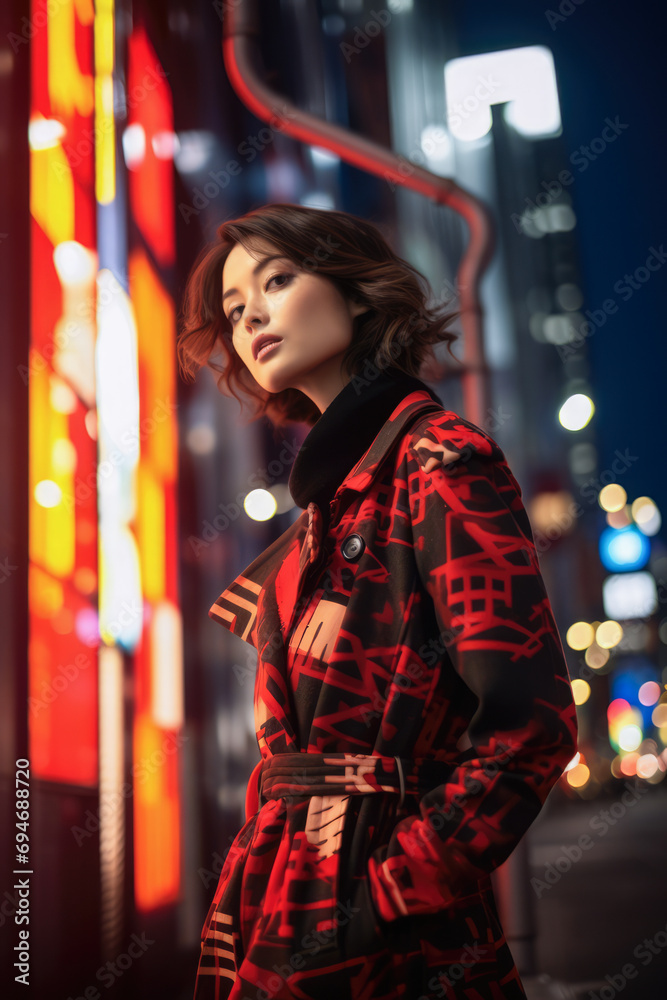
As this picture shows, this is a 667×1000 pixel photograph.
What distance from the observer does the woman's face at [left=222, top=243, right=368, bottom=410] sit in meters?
1.21

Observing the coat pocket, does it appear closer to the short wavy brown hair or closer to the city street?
the short wavy brown hair

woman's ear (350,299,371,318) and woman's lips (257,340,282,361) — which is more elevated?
woman's ear (350,299,371,318)

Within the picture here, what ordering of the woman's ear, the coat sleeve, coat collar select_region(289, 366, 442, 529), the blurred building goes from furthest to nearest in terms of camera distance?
the blurred building < the woman's ear < coat collar select_region(289, 366, 442, 529) < the coat sleeve

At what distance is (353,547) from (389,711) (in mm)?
222

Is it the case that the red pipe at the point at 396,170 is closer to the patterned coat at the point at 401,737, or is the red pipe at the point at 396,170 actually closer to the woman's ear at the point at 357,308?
the woman's ear at the point at 357,308

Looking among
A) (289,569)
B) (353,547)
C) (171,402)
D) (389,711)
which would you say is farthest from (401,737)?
(171,402)

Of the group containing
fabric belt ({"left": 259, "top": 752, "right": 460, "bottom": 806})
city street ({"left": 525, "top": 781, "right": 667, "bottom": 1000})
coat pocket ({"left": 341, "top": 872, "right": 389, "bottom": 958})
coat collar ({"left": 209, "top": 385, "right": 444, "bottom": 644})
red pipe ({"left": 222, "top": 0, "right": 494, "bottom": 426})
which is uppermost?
red pipe ({"left": 222, "top": 0, "right": 494, "bottom": 426})

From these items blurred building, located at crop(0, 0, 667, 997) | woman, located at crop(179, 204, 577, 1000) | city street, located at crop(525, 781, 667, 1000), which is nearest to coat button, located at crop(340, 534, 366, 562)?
woman, located at crop(179, 204, 577, 1000)

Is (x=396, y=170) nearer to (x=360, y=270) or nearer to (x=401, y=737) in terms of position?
(x=360, y=270)

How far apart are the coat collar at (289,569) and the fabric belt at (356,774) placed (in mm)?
151

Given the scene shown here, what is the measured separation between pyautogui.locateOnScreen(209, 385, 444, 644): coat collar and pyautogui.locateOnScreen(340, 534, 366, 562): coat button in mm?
44

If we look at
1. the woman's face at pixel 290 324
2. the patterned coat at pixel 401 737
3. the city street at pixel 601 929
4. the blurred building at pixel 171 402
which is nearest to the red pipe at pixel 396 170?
the blurred building at pixel 171 402

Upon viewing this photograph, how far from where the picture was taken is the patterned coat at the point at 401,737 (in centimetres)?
82

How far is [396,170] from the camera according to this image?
2068mm
